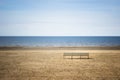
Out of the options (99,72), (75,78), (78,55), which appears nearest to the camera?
(75,78)

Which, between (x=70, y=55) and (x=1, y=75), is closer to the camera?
(x=1, y=75)

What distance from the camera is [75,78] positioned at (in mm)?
13828

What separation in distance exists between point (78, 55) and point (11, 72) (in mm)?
9723

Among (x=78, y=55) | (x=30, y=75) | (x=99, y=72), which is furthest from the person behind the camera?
(x=78, y=55)

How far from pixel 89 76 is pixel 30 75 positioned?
4377mm

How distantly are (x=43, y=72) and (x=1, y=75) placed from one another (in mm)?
3228

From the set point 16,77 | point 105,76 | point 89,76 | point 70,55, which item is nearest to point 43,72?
point 16,77

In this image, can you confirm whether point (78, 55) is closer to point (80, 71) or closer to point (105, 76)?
point (80, 71)

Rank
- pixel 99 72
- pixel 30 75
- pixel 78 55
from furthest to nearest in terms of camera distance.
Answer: pixel 78 55 → pixel 99 72 → pixel 30 75

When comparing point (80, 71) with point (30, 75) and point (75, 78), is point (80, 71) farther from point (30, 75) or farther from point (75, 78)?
point (30, 75)

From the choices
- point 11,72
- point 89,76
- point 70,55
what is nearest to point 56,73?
point 89,76

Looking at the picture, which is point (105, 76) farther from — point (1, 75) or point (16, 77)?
point (1, 75)

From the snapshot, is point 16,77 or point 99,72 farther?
point 99,72

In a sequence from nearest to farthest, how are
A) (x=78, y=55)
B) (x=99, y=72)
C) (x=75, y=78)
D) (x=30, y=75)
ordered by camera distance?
(x=75, y=78) < (x=30, y=75) < (x=99, y=72) < (x=78, y=55)
